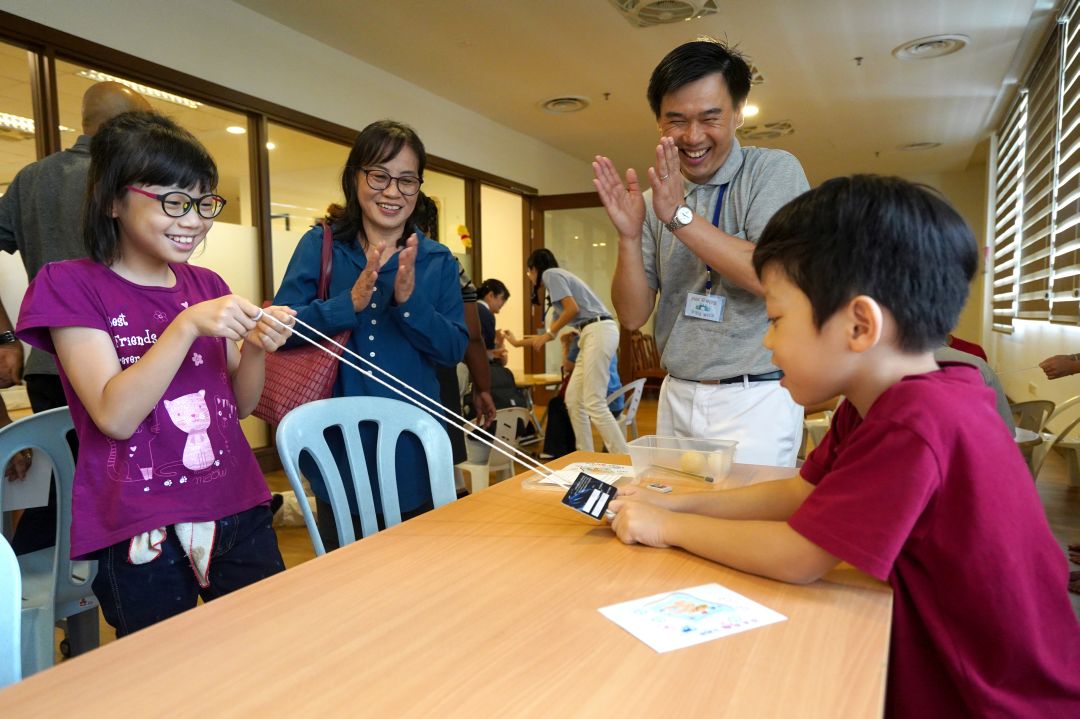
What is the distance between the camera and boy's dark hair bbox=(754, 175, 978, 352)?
0.88 m

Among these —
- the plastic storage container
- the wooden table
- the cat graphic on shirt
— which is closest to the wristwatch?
the plastic storage container

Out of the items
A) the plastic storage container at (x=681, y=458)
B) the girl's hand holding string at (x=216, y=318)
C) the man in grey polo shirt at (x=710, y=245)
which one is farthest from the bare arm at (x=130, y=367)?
the man in grey polo shirt at (x=710, y=245)

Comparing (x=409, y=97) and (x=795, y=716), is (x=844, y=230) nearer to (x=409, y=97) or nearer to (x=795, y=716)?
(x=795, y=716)

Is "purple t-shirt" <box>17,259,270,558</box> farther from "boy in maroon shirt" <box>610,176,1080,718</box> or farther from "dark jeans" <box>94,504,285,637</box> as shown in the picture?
"boy in maroon shirt" <box>610,176,1080,718</box>

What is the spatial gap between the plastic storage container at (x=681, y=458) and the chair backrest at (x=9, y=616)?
1061mm

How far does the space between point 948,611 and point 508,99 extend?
635 cm

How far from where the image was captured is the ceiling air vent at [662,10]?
4387 millimetres

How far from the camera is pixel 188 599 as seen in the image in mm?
1271

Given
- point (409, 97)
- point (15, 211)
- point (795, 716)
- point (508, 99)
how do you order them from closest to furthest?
point (795, 716), point (15, 211), point (409, 97), point (508, 99)

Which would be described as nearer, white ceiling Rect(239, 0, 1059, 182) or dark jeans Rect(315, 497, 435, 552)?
dark jeans Rect(315, 497, 435, 552)

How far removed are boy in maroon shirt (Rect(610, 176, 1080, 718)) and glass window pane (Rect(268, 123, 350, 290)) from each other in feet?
14.3

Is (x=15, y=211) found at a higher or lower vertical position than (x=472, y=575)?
higher

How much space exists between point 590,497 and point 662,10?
4.24 meters

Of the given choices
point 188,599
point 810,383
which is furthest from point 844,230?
point 188,599
